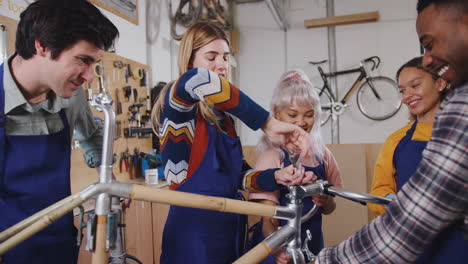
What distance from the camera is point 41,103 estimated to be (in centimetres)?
103

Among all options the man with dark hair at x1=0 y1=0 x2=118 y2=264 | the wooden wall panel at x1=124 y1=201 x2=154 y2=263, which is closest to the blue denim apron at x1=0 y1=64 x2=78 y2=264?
the man with dark hair at x1=0 y1=0 x2=118 y2=264

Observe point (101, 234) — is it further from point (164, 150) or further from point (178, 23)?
point (178, 23)

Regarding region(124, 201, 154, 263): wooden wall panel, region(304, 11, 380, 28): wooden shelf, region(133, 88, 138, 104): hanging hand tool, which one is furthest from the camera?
region(304, 11, 380, 28): wooden shelf

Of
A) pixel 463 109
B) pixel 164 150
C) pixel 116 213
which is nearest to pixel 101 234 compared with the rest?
pixel 116 213

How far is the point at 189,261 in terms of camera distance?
1070 millimetres

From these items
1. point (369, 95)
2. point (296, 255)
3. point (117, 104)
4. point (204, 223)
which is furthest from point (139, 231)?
point (369, 95)

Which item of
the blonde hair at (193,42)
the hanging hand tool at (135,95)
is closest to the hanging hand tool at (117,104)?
the hanging hand tool at (135,95)

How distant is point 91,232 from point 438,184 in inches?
27.9

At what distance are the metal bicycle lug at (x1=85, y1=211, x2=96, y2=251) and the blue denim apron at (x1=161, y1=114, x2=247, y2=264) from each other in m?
0.40

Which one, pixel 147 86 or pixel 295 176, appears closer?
pixel 295 176

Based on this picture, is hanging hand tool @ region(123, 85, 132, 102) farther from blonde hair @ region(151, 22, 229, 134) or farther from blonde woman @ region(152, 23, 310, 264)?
blonde woman @ region(152, 23, 310, 264)

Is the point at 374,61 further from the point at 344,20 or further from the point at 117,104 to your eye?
the point at 117,104

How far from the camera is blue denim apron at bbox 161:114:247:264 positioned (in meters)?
1.08

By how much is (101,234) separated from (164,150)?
1.39ft
